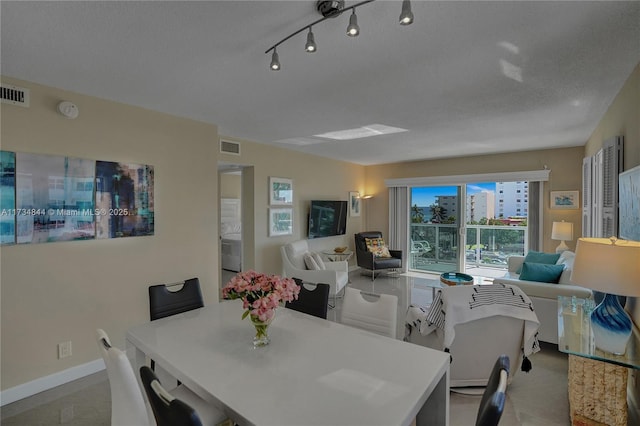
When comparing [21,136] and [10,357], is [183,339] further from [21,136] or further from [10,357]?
[21,136]

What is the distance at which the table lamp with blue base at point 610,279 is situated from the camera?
1.68 metres

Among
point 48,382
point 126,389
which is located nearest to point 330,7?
point 126,389

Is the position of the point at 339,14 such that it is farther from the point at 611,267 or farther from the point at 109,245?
the point at 109,245

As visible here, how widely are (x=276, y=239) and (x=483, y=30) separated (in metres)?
4.14

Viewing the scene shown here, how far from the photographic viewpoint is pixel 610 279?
1.72m

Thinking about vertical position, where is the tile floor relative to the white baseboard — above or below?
below

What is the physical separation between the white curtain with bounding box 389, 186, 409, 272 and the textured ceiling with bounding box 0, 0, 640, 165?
3.58m

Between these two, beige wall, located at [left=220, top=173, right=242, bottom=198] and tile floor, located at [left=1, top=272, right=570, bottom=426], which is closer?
tile floor, located at [left=1, top=272, right=570, bottom=426]

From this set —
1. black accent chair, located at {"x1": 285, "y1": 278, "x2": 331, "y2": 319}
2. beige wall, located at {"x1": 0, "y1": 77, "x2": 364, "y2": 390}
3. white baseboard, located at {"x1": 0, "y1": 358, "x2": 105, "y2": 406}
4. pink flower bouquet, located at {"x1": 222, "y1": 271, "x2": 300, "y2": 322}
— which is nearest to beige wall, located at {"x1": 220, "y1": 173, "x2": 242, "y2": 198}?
beige wall, located at {"x1": 0, "y1": 77, "x2": 364, "y2": 390}

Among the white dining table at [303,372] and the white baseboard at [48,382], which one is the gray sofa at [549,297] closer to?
the white dining table at [303,372]

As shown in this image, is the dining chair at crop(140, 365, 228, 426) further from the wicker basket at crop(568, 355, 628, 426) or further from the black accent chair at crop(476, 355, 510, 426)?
the wicker basket at crop(568, 355, 628, 426)

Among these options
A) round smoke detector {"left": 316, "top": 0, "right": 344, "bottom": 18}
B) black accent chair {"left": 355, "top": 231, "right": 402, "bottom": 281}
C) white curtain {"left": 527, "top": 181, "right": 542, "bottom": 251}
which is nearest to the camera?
round smoke detector {"left": 316, "top": 0, "right": 344, "bottom": 18}

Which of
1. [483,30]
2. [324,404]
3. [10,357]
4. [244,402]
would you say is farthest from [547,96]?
[10,357]

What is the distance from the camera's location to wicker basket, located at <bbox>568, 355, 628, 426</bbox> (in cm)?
193
